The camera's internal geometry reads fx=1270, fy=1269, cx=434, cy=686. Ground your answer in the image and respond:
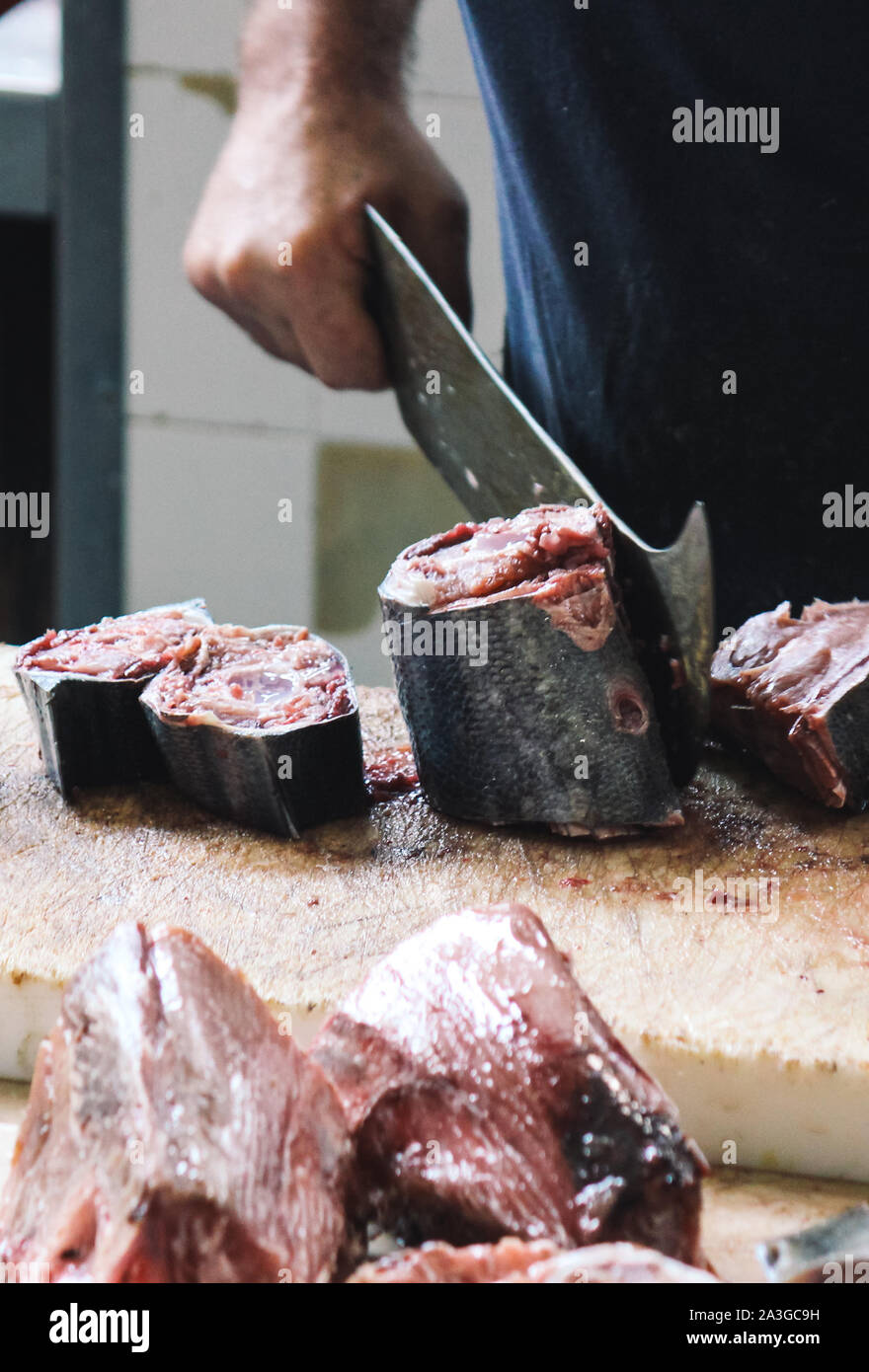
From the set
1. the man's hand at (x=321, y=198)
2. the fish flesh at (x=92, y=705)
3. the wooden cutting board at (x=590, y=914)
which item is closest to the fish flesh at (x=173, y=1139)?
the wooden cutting board at (x=590, y=914)

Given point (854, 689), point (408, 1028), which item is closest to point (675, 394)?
point (854, 689)

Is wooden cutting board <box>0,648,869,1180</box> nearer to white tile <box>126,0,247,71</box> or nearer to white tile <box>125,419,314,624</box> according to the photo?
white tile <box>125,419,314,624</box>

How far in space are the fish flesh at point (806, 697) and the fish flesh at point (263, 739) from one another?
0.79m

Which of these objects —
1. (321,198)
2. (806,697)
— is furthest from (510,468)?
(321,198)

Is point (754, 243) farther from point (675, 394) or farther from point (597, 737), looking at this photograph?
point (597, 737)

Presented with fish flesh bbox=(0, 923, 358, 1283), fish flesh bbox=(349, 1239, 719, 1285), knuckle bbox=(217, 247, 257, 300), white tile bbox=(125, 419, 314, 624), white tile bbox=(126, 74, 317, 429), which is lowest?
fish flesh bbox=(349, 1239, 719, 1285)

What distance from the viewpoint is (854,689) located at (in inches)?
94.1

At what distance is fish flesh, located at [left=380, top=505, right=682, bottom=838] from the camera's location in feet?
7.39

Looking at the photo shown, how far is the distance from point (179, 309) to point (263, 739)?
4134 millimetres

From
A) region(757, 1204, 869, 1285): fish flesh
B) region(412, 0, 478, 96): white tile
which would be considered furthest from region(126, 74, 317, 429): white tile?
region(757, 1204, 869, 1285): fish flesh

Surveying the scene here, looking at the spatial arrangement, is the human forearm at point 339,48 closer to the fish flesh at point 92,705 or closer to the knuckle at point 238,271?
the knuckle at point 238,271

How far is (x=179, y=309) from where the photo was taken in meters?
5.90

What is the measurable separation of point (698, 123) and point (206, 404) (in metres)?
3.45

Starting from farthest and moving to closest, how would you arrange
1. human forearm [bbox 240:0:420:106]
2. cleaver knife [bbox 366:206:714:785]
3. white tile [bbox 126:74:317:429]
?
white tile [bbox 126:74:317:429] < human forearm [bbox 240:0:420:106] < cleaver knife [bbox 366:206:714:785]
